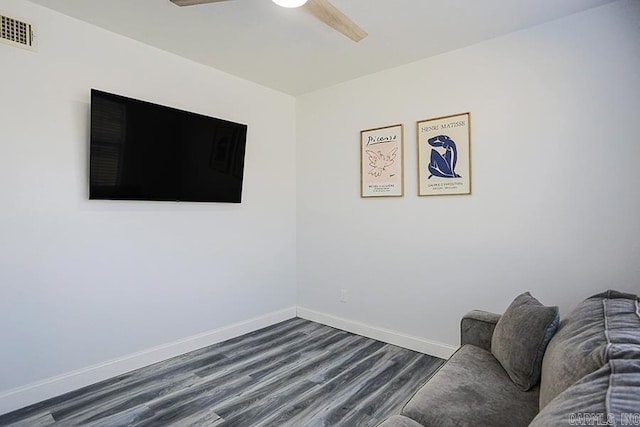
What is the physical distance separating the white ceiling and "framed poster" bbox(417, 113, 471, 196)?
623 millimetres

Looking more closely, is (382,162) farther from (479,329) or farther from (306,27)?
(479,329)

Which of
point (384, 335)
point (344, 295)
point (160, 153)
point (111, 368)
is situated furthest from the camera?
point (344, 295)

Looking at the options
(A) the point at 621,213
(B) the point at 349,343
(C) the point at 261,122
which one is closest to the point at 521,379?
(A) the point at 621,213

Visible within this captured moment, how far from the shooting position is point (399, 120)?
324cm

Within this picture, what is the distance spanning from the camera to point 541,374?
5.09ft

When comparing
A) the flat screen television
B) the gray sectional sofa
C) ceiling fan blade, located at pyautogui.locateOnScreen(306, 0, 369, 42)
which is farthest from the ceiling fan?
the gray sectional sofa

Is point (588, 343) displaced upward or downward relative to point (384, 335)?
upward

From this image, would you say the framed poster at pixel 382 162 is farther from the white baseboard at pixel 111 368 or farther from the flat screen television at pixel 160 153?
the white baseboard at pixel 111 368

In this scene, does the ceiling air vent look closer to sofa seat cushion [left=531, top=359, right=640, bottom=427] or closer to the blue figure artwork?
the blue figure artwork

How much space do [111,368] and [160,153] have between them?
5.60 ft

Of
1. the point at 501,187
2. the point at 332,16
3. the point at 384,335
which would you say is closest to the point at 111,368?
the point at 384,335

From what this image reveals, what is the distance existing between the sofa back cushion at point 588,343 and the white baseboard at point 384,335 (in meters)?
1.42

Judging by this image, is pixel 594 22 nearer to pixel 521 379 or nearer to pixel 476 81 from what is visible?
pixel 476 81

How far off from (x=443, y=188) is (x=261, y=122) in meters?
2.02
